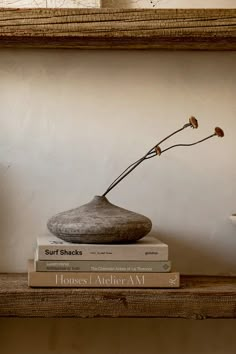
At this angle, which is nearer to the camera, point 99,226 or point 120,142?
point 99,226

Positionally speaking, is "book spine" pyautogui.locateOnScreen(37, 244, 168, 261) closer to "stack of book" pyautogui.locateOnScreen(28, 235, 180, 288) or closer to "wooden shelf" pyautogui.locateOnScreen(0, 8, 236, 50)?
"stack of book" pyautogui.locateOnScreen(28, 235, 180, 288)

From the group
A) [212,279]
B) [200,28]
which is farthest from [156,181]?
[200,28]

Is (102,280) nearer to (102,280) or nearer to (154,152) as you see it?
(102,280)

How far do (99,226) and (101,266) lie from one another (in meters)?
0.06

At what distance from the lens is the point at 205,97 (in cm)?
128

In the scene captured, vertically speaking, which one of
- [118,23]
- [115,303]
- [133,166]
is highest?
[118,23]

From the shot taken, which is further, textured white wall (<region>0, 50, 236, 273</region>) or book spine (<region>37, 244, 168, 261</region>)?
textured white wall (<region>0, 50, 236, 273</region>)

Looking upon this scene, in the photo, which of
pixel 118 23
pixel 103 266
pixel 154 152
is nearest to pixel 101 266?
pixel 103 266

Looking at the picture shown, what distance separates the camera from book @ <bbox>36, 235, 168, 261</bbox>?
1072mm

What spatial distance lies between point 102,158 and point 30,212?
17cm

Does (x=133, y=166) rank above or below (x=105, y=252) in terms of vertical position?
above

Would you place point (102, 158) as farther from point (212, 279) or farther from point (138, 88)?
point (212, 279)

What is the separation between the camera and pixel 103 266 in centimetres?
108

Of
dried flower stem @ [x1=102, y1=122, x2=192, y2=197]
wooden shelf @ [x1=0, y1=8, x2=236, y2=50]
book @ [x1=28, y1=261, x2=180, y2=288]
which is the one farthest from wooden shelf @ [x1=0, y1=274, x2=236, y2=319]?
wooden shelf @ [x1=0, y1=8, x2=236, y2=50]
